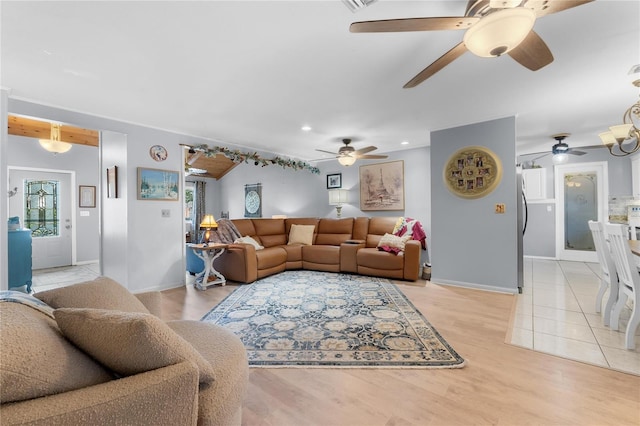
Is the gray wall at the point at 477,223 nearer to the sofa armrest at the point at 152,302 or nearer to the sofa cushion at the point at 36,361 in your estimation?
the sofa armrest at the point at 152,302

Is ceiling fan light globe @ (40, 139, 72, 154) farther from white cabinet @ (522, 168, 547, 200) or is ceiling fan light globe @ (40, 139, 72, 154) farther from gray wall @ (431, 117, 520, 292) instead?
white cabinet @ (522, 168, 547, 200)

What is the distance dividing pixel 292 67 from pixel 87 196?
6.07 metres

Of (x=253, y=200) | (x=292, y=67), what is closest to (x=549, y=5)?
(x=292, y=67)

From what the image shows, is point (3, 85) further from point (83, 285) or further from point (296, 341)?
point (296, 341)

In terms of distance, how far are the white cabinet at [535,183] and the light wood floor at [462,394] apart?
4.89 m

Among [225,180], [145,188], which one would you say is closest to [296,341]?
[145,188]

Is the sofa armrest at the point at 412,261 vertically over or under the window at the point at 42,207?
under

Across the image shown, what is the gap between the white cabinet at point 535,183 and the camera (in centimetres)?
571

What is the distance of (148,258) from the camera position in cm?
385

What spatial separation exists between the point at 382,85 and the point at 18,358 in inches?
113

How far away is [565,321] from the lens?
2.66 m

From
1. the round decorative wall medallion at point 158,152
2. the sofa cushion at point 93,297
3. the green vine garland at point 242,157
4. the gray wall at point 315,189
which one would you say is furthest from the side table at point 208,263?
the gray wall at point 315,189

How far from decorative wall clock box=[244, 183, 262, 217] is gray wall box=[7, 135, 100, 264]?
3.38 m

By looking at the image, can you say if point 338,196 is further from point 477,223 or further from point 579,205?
point 579,205
